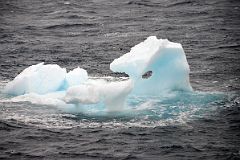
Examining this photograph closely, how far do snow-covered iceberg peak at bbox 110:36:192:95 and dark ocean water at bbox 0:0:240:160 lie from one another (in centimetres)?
137

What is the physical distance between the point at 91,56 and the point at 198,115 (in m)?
13.0

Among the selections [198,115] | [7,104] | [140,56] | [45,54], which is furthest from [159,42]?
[45,54]

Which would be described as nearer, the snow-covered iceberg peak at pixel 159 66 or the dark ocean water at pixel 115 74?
the dark ocean water at pixel 115 74

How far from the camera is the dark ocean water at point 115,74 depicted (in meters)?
20.9

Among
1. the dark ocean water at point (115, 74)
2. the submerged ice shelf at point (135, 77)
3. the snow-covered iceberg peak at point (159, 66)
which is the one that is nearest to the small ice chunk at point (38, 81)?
the submerged ice shelf at point (135, 77)

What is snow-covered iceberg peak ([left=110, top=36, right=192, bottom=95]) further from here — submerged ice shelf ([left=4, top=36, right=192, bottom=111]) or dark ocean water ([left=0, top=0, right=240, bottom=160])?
dark ocean water ([left=0, top=0, right=240, bottom=160])

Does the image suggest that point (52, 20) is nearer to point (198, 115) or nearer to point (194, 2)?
point (194, 2)

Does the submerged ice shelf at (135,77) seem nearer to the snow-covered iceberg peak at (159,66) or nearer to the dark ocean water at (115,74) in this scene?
the snow-covered iceberg peak at (159,66)

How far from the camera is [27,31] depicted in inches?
1689

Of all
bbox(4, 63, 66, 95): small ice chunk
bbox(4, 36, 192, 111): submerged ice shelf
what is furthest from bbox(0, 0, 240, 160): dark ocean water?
bbox(4, 63, 66, 95): small ice chunk

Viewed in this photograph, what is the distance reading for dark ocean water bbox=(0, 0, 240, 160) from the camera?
20.9 m

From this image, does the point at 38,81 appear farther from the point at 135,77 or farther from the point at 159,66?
the point at 159,66

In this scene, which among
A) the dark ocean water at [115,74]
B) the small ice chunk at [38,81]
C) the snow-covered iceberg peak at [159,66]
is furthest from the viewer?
the small ice chunk at [38,81]

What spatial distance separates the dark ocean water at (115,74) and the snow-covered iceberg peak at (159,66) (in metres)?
1.37
